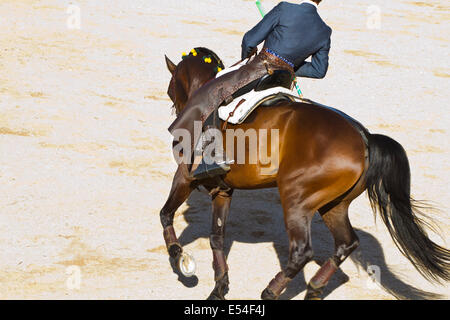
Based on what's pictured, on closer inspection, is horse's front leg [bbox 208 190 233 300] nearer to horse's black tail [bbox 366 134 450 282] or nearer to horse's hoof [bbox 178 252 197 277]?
horse's hoof [bbox 178 252 197 277]

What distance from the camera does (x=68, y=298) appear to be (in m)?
5.38

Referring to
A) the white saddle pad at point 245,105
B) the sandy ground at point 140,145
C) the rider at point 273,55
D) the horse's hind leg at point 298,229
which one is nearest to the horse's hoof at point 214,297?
the sandy ground at point 140,145

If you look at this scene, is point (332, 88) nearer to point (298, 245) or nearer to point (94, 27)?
point (94, 27)

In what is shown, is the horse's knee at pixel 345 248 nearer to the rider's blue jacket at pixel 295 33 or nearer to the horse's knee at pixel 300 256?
the horse's knee at pixel 300 256

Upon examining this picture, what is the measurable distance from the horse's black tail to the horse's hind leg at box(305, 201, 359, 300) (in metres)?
0.28

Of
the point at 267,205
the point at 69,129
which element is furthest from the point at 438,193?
the point at 69,129

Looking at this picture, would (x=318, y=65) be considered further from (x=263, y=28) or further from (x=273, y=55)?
(x=263, y=28)

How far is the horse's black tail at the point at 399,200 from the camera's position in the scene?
5.03 m

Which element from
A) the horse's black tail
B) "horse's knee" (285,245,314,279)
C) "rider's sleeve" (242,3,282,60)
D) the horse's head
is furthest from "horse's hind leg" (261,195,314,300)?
the horse's head

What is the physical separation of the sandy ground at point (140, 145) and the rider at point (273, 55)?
1.29 m

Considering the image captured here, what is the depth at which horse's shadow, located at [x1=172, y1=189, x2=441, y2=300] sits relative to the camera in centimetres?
593

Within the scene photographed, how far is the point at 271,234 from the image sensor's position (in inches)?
273

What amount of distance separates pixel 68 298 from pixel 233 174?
1.57 meters

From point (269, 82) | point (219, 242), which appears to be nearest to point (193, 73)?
point (269, 82)
